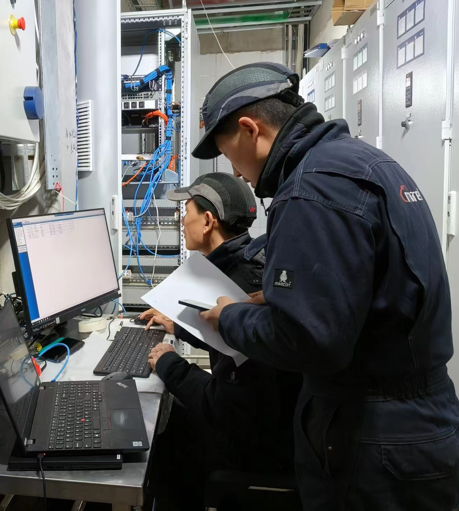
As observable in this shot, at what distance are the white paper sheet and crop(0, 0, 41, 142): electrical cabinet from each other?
66 cm

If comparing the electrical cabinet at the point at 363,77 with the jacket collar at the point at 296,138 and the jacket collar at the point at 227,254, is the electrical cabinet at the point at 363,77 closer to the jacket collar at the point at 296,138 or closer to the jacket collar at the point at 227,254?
the jacket collar at the point at 227,254

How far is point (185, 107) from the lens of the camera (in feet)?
8.20

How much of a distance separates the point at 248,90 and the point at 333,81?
2.92m

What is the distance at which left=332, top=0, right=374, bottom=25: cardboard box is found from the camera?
283 centimetres

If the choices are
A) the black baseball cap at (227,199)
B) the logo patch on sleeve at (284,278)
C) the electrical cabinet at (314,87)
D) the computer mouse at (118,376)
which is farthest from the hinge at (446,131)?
the electrical cabinet at (314,87)

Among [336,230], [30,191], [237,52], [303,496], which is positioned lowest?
[303,496]

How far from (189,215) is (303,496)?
0.92 metres

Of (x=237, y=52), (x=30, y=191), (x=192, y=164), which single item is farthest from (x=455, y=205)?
(x=237, y=52)

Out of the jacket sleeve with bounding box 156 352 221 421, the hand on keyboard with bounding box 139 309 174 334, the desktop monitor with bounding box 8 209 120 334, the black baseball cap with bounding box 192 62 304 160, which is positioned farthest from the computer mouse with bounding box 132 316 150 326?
the black baseball cap with bounding box 192 62 304 160

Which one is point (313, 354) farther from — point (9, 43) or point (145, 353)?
point (9, 43)

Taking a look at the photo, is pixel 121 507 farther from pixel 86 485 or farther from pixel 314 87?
pixel 314 87

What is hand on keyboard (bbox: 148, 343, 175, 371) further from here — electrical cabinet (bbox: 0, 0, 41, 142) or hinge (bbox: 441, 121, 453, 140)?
hinge (bbox: 441, 121, 453, 140)

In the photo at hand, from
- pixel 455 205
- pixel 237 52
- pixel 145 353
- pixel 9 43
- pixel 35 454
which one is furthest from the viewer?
pixel 237 52

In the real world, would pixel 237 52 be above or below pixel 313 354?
above
